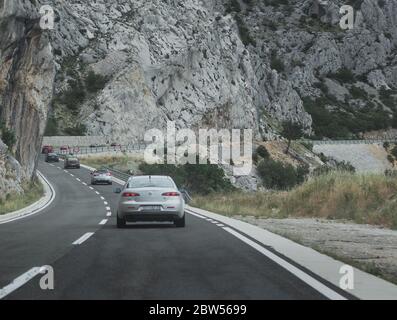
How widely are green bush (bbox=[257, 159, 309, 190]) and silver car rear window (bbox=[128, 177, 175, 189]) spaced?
232 ft

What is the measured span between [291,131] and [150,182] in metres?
114

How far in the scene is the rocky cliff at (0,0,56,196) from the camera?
40.8 m

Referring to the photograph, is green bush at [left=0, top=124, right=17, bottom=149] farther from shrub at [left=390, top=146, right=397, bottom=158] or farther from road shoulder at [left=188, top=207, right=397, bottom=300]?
shrub at [left=390, top=146, right=397, bottom=158]

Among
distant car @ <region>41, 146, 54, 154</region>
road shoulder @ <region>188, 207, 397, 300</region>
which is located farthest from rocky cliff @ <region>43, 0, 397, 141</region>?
road shoulder @ <region>188, 207, 397, 300</region>

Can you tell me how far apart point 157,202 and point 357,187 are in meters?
→ 9.28

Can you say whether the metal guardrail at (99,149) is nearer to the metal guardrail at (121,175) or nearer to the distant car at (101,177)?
the metal guardrail at (121,175)

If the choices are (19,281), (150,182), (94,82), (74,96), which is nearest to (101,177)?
(150,182)

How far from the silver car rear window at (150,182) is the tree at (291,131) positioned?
348ft

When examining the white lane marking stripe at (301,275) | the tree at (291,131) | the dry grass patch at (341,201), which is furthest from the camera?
the tree at (291,131)

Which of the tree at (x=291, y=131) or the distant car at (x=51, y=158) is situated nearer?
the distant car at (x=51, y=158)

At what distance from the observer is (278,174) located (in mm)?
91312

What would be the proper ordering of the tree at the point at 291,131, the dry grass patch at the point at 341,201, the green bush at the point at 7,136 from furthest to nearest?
the tree at the point at 291,131
the green bush at the point at 7,136
the dry grass patch at the point at 341,201

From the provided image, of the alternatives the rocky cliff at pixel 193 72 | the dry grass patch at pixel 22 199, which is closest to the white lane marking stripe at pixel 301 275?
the dry grass patch at pixel 22 199

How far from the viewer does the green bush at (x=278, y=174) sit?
8912 centimetres
